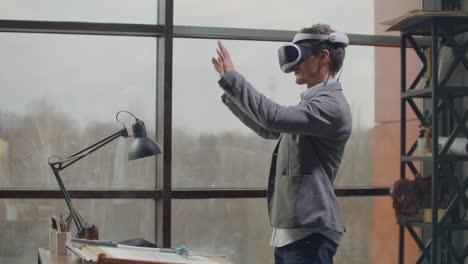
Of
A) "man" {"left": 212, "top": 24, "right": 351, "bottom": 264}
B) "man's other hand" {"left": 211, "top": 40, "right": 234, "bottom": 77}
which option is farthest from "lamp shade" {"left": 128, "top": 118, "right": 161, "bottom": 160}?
"man's other hand" {"left": 211, "top": 40, "right": 234, "bottom": 77}

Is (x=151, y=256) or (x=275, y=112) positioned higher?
(x=275, y=112)

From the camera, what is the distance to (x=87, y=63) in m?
4.17

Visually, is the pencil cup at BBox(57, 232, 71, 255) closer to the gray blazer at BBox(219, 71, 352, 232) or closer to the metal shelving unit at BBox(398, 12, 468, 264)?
the gray blazer at BBox(219, 71, 352, 232)

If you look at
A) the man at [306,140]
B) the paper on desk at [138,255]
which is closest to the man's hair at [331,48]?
the man at [306,140]

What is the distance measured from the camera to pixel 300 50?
2.47 metres

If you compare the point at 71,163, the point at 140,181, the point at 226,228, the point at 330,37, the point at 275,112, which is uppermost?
the point at 330,37

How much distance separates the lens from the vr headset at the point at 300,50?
246 centimetres

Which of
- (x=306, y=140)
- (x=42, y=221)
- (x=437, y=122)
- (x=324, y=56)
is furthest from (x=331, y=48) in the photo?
(x=42, y=221)

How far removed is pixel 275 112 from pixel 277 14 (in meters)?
2.29

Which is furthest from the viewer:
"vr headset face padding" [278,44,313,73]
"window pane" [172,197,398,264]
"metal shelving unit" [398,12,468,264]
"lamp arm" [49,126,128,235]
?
"window pane" [172,197,398,264]

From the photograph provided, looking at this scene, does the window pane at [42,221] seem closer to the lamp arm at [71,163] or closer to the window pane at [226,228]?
the window pane at [226,228]

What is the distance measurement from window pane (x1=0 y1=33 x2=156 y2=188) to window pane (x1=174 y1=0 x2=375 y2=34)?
326 mm

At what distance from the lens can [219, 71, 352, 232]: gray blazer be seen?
89.2 inches

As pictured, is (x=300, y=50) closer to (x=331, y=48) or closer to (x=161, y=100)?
(x=331, y=48)
